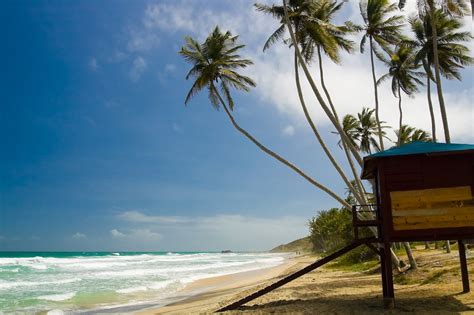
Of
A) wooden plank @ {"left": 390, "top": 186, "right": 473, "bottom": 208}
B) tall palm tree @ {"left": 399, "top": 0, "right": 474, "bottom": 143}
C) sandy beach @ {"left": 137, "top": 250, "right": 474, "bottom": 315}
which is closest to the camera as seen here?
sandy beach @ {"left": 137, "top": 250, "right": 474, "bottom": 315}

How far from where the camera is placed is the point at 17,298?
15320mm

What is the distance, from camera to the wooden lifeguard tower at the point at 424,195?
8688mm

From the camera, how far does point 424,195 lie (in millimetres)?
8859

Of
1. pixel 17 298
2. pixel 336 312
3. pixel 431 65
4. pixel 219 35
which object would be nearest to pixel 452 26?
pixel 431 65

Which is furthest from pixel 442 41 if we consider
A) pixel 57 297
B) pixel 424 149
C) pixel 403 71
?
pixel 57 297

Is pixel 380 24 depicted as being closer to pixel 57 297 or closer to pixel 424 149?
pixel 424 149

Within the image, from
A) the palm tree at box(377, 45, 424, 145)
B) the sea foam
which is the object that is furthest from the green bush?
the sea foam

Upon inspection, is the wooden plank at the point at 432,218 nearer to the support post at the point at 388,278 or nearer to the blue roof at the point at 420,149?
the support post at the point at 388,278

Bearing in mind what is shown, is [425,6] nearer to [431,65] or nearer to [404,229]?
[431,65]

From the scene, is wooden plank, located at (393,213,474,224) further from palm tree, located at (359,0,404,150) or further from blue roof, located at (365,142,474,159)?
palm tree, located at (359,0,404,150)

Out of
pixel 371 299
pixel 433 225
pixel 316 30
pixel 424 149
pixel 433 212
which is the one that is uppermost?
pixel 316 30

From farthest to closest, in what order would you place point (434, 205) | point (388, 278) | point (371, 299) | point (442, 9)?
point (442, 9)
point (371, 299)
point (434, 205)
point (388, 278)

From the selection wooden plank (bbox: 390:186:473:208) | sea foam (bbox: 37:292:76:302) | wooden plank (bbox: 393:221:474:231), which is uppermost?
wooden plank (bbox: 390:186:473:208)

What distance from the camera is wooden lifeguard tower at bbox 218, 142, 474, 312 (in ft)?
28.5
